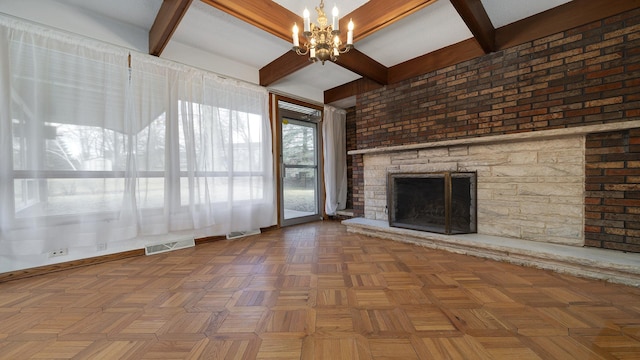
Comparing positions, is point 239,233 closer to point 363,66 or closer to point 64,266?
point 64,266

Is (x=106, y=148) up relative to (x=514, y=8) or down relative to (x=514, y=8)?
down

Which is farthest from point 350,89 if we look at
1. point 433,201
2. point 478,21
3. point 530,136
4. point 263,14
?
point 530,136

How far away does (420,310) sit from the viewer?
133 cm

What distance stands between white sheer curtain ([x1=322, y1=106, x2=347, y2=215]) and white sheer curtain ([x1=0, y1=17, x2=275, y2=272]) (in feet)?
5.23

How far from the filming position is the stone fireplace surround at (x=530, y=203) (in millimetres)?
1796

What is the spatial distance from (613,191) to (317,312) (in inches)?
102

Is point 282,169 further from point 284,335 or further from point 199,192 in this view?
point 284,335

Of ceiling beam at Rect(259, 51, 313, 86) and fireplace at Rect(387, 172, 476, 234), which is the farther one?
ceiling beam at Rect(259, 51, 313, 86)

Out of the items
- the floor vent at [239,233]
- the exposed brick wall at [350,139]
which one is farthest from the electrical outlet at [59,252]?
the exposed brick wall at [350,139]

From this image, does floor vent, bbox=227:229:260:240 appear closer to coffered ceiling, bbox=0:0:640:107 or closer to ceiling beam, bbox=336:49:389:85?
coffered ceiling, bbox=0:0:640:107

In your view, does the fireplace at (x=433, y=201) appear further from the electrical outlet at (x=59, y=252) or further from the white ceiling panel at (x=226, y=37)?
the electrical outlet at (x=59, y=252)

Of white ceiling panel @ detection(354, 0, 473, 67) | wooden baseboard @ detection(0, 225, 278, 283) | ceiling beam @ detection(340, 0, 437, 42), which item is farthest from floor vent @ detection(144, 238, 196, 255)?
white ceiling panel @ detection(354, 0, 473, 67)

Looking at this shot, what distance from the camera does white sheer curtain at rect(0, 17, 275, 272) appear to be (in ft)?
5.94

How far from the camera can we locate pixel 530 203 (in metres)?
2.24
